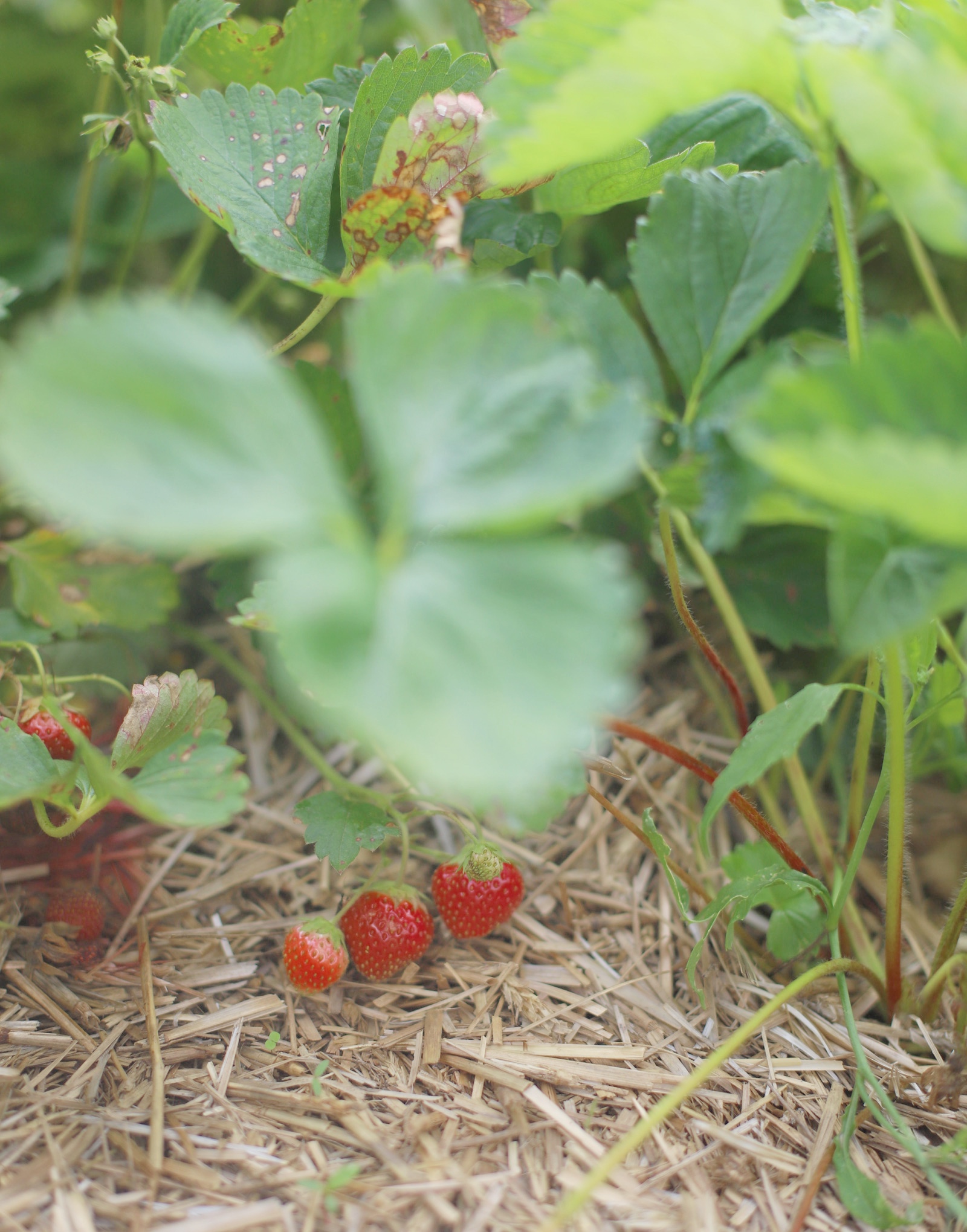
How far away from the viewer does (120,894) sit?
872 millimetres

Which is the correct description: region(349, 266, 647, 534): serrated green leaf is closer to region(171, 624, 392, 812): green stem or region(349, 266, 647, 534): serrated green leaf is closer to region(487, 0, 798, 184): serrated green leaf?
region(487, 0, 798, 184): serrated green leaf

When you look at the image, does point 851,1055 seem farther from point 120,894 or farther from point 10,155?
point 10,155

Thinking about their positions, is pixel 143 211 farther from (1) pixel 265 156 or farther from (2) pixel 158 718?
(2) pixel 158 718

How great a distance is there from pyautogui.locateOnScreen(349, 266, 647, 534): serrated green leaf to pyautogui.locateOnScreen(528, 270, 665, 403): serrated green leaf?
116 millimetres

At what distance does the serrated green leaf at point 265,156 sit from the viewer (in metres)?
0.74

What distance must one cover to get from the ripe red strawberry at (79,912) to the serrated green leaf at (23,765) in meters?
0.18

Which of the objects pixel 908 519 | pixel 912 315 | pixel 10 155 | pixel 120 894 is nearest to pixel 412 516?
pixel 908 519

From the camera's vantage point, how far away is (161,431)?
408 millimetres

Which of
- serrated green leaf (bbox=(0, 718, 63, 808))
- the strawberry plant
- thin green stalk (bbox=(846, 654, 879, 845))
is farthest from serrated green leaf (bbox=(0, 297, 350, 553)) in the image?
thin green stalk (bbox=(846, 654, 879, 845))

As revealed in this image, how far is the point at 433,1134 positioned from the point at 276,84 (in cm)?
97

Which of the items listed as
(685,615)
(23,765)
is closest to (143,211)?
(23,765)

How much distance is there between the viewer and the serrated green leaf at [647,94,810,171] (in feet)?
2.79

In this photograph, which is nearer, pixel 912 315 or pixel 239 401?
pixel 239 401

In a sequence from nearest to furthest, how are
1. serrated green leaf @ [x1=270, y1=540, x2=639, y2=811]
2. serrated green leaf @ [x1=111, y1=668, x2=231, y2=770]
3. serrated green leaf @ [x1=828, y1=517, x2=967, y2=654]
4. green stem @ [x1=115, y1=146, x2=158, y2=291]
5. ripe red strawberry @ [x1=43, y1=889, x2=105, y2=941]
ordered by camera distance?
1. serrated green leaf @ [x1=270, y1=540, x2=639, y2=811]
2. serrated green leaf @ [x1=828, y1=517, x2=967, y2=654]
3. serrated green leaf @ [x1=111, y1=668, x2=231, y2=770]
4. ripe red strawberry @ [x1=43, y1=889, x2=105, y2=941]
5. green stem @ [x1=115, y1=146, x2=158, y2=291]
